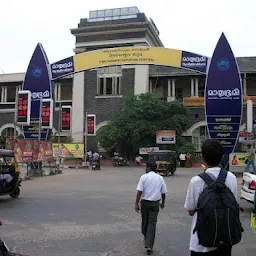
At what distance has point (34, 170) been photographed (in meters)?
26.6

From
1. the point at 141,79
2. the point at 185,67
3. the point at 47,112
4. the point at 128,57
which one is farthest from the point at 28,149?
the point at 141,79

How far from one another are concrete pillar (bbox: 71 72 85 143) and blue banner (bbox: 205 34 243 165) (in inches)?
1175

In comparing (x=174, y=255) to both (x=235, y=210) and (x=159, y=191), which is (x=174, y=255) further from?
(x=235, y=210)

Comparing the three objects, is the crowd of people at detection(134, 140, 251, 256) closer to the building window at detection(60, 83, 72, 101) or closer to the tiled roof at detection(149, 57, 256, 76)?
the tiled roof at detection(149, 57, 256, 76)

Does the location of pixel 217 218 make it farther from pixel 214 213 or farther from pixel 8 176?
pixel 8 176

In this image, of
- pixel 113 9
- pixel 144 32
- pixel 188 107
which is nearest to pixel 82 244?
pixel 188 107

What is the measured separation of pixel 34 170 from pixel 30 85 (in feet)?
16.3

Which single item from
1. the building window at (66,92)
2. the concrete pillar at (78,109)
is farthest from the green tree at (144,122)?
the building window at (66,92)

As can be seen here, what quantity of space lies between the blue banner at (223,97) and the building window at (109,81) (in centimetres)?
2857

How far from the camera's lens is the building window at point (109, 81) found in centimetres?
5051

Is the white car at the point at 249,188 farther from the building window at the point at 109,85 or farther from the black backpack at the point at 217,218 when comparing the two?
the building window at the point at 109,85

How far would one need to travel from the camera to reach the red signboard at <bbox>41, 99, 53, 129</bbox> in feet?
83.5

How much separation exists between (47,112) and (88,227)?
16500mm

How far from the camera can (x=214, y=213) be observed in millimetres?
3717
